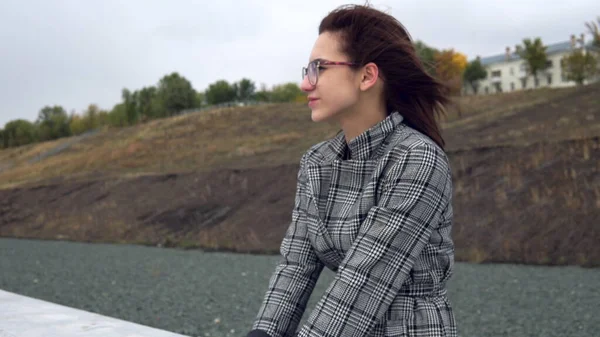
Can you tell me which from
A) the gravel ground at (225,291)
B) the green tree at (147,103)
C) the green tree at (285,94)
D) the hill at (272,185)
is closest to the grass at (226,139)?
the hill at (272,185)

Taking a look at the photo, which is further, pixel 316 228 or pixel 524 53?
pixel 524 53

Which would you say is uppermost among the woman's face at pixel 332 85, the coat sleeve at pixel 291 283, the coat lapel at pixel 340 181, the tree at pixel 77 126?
the woman's face at pixel 332 85

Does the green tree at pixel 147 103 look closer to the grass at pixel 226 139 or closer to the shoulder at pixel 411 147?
the grass at pixel 226 139

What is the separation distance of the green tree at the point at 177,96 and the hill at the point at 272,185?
54.7ft

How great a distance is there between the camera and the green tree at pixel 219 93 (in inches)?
2598

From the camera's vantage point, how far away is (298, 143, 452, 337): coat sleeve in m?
1.58

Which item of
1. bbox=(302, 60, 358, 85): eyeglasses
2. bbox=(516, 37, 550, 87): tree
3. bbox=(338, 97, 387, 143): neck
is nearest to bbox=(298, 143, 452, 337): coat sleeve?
bbox=(338, 97, 387, 143): neck

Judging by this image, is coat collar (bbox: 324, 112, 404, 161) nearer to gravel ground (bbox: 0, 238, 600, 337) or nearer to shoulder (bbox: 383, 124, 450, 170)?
shoulder (bbox: 383, 124, 450, 170)

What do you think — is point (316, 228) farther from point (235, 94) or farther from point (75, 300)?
point (235, 94)

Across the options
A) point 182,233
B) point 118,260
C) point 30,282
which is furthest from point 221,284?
point 182,233

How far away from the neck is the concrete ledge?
59.8 inches

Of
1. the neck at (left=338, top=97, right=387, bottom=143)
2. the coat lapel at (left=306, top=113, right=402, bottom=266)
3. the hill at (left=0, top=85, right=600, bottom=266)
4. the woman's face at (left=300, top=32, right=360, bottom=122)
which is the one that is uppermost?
the woman's face at (left=300, top=32, right=360, bottom=122)

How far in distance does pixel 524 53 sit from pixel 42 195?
41637mm

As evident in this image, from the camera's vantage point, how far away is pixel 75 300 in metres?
8.35
